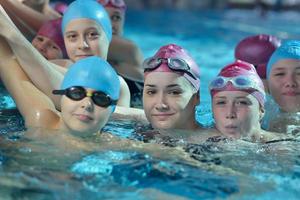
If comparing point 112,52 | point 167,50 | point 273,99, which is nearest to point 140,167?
point 167,50

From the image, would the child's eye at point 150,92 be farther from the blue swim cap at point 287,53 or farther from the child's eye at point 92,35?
the blue swim cap at point 287,53

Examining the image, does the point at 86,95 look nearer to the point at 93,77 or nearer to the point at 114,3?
the point at 93,77

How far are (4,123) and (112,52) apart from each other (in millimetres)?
1978

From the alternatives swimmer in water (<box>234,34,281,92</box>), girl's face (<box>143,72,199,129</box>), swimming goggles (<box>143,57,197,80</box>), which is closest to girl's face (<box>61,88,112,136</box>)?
girl's face (<box>143,72,199,129</box>)

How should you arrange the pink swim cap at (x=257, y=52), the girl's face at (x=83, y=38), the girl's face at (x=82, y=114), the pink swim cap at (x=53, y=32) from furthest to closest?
the pink swim cap at (x=257, y=52)
the pink swim cap at (x=53, y=32)
the girl's face at (x=83, y=38)
the girl's face at (x=82, y=114)

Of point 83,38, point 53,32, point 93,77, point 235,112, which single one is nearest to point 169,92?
point 235,112

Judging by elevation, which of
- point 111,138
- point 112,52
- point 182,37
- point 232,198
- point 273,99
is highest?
point 182,37

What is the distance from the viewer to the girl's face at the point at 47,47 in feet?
19.9

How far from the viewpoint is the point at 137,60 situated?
6961mm

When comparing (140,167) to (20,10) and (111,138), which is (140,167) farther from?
(20,10)

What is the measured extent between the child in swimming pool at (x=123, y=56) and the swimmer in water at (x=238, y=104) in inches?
81.9

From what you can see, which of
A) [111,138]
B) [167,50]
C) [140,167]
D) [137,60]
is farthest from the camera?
[137,60]

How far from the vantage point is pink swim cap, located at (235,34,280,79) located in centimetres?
622

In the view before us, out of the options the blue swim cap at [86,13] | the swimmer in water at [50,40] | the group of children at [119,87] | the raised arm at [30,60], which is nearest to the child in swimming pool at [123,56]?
the swimmer in water at [50,40]
